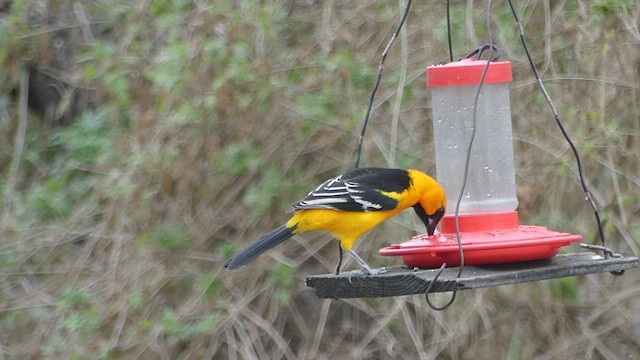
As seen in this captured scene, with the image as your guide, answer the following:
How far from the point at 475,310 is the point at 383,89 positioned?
139cm

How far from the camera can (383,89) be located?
21.6 ft

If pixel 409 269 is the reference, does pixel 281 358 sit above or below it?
below

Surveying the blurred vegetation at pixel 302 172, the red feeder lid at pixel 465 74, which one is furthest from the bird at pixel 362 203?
the blurred vegetation at pixel 302 172

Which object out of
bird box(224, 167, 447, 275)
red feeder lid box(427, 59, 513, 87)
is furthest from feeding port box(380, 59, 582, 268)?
bird box(224, 167, 447, 275)

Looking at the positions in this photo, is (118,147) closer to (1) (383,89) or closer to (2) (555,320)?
(1) (383,89)

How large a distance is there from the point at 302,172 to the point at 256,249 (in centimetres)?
211

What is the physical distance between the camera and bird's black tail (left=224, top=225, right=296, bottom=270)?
4.39m

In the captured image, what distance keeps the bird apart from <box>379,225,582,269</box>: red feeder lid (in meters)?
0.28

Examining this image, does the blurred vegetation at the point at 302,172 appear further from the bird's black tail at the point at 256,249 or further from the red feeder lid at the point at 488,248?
the red feeder lid at the point at 488,248

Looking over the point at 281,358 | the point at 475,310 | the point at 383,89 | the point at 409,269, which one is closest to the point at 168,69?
the point at 383,89

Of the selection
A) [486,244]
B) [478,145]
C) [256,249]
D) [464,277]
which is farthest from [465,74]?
[256,249]

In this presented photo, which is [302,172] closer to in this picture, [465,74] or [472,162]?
[472,162]

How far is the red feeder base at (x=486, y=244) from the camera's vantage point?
376 centimetres

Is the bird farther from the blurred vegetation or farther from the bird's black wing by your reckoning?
the blurred vegetation
